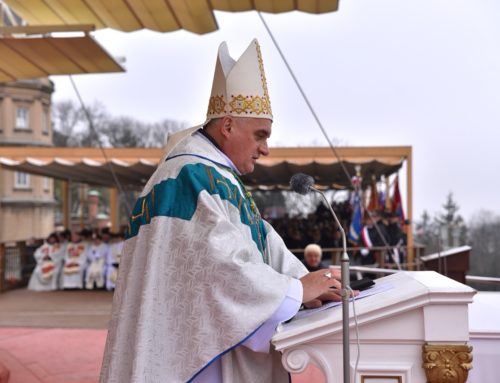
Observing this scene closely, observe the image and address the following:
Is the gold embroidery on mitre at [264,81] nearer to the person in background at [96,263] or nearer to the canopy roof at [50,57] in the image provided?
the canopy roof at [50,57]

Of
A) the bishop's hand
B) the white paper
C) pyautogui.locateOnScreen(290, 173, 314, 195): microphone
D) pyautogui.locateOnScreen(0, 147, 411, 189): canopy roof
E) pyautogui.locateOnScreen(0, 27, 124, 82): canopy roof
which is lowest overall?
the white paper

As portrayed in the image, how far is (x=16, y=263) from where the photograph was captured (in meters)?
11.7

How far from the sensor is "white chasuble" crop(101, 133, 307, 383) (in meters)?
1.87

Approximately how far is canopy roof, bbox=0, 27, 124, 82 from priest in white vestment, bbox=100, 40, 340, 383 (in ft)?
11.6

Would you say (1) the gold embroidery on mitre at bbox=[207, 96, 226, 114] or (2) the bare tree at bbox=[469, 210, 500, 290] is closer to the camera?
(1) the gold embroidery on mitre at bbox=[207, 96, 226, 114]

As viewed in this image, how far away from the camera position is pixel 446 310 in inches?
67.2

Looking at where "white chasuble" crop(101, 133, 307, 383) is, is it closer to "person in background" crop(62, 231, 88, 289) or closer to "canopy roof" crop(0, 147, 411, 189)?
"canopy roof" crop(0, 147, 411, 189)

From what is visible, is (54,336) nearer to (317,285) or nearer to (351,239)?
(351,239)

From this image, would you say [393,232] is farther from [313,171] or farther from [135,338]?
[135,338]

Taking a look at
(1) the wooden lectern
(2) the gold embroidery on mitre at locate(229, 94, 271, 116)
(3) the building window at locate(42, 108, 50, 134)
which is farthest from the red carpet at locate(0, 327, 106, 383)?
(3) the building window at locate(42, 108, 50, 134)

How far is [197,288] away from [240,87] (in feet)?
2.86

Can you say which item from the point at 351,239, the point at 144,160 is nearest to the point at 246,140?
the point at 351,239

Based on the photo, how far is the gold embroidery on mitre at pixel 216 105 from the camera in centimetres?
236

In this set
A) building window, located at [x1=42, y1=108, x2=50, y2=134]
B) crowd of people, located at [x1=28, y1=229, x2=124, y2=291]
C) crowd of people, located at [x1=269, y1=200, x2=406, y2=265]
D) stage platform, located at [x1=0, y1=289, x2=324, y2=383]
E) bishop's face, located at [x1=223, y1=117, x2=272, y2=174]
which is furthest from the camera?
building window, located at [x1=42, y1=108, x2=50, y2=134]
